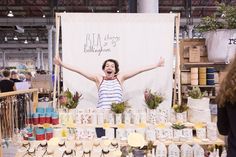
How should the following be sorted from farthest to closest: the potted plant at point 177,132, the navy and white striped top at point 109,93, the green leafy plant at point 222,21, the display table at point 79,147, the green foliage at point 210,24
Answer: the green foliage at point 210,24 < the green leafy plant at point 222,21 < the navy and white striped top at point 109,93 < the potted plant at point 177,132 < the display table at point 79,147

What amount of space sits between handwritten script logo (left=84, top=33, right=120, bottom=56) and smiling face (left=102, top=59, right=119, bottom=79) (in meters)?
0.18

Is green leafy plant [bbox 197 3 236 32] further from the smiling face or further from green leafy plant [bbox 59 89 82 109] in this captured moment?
green leafy plant [bbox 59 89 82 109]

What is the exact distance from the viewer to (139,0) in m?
7.43

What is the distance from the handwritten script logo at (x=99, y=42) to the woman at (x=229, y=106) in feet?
8.27

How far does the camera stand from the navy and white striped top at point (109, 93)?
155 inches

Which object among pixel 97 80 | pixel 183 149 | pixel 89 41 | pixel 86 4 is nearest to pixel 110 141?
pixel 183 149

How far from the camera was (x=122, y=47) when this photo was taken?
4359mm

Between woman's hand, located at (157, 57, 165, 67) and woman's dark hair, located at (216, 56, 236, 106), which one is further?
woman's hand, located at (157, 57, 165, 67)

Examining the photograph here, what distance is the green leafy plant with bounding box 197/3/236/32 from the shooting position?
4.56 m

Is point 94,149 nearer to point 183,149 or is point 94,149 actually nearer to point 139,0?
point 183,149

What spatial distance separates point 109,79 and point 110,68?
0.60ft

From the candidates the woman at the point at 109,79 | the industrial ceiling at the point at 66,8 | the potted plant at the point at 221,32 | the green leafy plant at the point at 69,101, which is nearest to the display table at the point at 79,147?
the green leafy plant at the point at 69,101

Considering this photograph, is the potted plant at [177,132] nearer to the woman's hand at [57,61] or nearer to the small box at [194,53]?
the woman's hand at [57,61]

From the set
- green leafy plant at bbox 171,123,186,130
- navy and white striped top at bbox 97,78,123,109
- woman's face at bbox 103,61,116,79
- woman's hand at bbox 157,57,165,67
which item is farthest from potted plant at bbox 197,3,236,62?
green leafy plant at bbox 171,123,186,130
